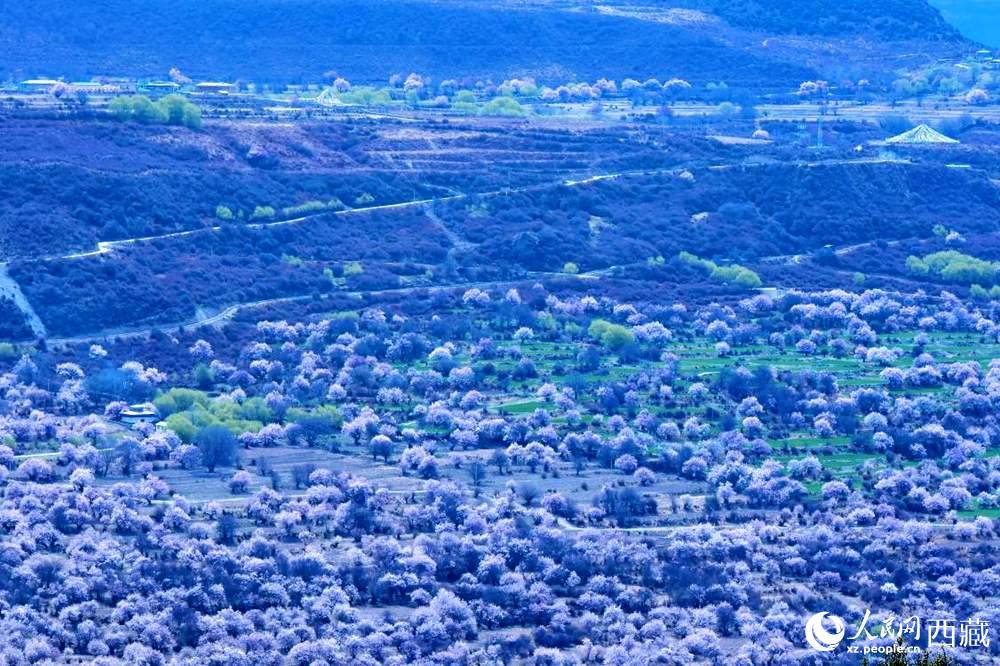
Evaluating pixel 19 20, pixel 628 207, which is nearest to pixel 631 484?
pixel 628 207

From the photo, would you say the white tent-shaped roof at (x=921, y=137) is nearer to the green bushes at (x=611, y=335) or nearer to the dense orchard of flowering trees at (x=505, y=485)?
the dense orchard of flowering trees at (x=505, y=485)

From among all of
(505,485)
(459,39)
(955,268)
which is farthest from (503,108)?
(505,485)

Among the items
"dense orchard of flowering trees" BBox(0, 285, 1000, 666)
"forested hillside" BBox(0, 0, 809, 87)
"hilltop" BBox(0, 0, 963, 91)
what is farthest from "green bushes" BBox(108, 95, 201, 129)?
"forested hillside" BBox(0, 0, 809, 87)

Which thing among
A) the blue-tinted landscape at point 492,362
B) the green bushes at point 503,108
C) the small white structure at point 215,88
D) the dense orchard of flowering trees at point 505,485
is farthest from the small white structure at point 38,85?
the dense orchard of flowering trees at point 505,485

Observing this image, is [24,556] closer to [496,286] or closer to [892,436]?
[892,436]

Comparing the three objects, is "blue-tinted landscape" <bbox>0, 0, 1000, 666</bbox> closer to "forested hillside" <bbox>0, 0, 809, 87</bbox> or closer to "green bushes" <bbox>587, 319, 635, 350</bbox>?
"green bushes" <bbox>587, 319, 635, 350</bbox>

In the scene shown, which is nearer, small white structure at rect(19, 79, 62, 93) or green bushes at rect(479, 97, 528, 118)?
small white structure at rect(19, 79, 62, 93)

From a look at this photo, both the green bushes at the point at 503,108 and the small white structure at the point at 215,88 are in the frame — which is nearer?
the green bushes at the point at 503,108
